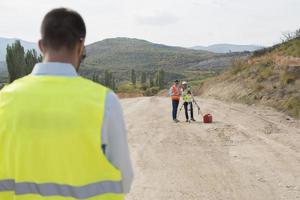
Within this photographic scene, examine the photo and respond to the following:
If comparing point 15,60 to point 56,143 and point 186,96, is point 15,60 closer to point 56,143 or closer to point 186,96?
point 186,96

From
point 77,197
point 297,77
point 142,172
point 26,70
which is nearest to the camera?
point 77,197

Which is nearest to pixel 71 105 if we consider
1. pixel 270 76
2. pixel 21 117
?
pixel 21 117

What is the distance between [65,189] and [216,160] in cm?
932

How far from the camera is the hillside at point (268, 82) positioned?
26828mm

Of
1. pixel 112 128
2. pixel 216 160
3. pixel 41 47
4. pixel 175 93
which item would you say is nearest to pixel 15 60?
pixel 175 93

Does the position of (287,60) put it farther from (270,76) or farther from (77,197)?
(77,197)

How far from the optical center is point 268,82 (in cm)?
3097

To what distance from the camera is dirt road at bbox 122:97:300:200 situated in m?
8.66

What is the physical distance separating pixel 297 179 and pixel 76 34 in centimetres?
797

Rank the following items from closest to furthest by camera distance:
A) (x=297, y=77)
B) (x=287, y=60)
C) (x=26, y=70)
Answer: (x=297, y=77) → (x=287, y=60) → (x=26, y=70)

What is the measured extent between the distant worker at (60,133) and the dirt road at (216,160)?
6025mm

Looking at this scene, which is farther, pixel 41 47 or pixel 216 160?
pixel 216 160

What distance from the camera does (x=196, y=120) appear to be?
20.5 meters

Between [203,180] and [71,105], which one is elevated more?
[71,105]
